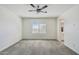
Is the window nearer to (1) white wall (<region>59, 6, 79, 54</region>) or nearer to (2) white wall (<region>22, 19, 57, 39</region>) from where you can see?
(2) white wall (<region>22, 19, 57, 39</region>)

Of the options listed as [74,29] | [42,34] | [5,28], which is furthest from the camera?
[42,34]

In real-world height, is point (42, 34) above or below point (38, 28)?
below

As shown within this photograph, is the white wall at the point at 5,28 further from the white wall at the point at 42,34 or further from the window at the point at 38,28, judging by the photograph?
the window at the point at 38,28

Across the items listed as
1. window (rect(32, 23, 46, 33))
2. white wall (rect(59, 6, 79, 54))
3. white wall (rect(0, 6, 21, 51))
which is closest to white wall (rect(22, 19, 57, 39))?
window (rect(32, 23, 46, 33))

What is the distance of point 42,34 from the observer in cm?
1004

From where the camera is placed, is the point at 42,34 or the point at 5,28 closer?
the point at 5,28

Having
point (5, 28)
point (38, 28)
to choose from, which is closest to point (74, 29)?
point (5, 28)

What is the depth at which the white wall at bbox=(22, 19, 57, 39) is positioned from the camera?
9898 mm

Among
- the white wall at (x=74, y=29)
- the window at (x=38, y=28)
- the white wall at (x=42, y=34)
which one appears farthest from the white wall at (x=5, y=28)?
the window at (x=38, y=28)

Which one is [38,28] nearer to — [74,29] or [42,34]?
[42,34]

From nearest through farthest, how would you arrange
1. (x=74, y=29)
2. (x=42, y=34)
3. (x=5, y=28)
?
(x=74, y=29) < (x=5, y=28) < (x=42, y=34)

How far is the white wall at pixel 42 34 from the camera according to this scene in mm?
9898
